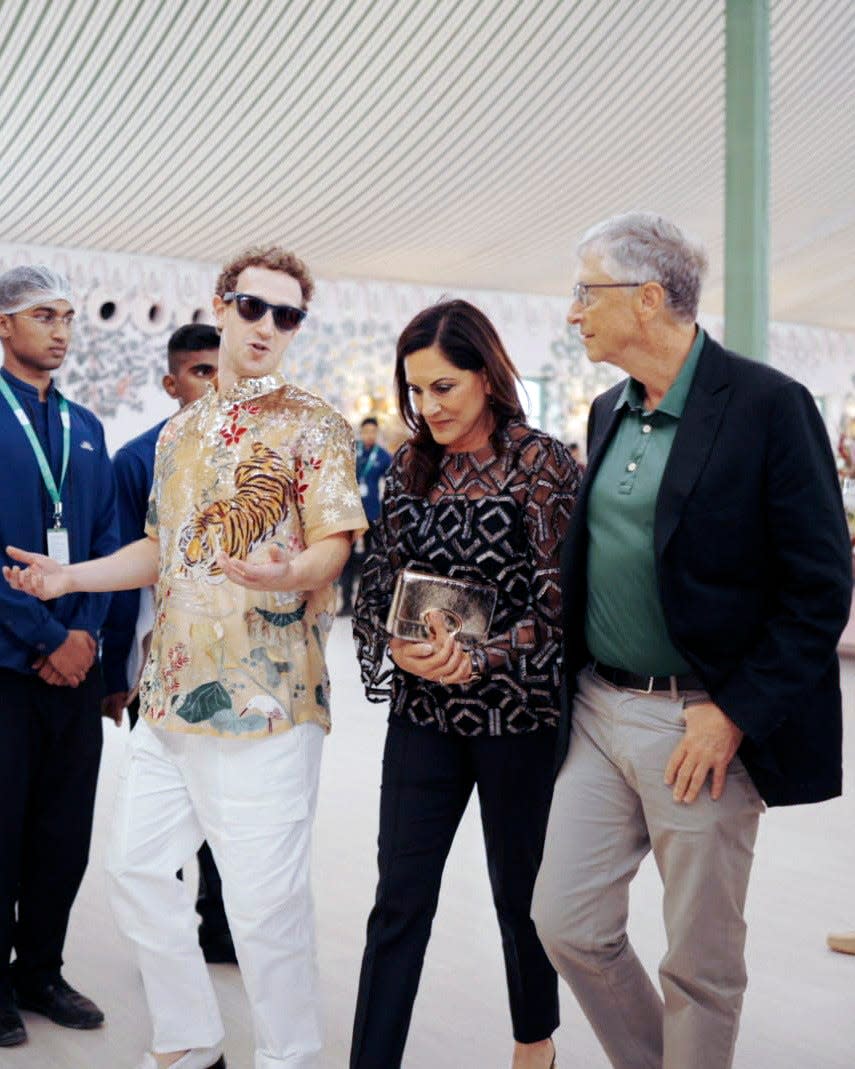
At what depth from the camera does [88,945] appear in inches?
155

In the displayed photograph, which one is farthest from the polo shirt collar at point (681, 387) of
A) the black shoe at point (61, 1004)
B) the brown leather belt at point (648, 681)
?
the black shoe at point (61, 1004)

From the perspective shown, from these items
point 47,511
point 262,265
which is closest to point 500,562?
point 262,265

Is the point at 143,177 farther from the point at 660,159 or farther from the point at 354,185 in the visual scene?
the point at 660,159

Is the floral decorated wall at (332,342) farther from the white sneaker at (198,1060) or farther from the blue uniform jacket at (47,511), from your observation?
the white sneaker at (198,1060)

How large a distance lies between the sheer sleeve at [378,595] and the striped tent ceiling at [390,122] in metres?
9.93

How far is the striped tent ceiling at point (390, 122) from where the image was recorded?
468 inches

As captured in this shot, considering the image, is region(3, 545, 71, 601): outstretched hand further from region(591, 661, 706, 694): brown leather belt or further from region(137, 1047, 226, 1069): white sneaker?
region(591, 661, 706, 694): brown leather belt

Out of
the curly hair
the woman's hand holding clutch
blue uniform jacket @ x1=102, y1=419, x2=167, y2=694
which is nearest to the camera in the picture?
the woman's hand holding clutch

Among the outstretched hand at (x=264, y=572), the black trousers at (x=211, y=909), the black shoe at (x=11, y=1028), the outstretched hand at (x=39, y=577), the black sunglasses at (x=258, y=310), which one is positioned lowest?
the black shoe at (x=11, y=1028)

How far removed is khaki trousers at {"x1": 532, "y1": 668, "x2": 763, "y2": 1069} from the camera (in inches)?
90.3

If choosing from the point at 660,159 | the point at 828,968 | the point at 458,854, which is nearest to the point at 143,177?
the point at 660,159

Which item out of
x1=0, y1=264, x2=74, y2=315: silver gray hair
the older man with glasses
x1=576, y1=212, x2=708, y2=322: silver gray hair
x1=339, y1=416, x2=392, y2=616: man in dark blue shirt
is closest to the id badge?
x1=0, y1=264, x2=74, y2=315: silver gray hair

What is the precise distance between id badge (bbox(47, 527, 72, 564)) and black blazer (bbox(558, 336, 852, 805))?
172 centimetres

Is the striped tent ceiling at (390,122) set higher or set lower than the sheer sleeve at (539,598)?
higher
